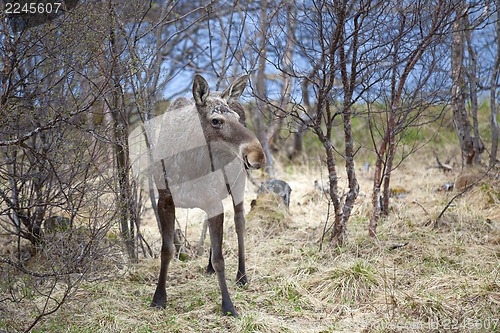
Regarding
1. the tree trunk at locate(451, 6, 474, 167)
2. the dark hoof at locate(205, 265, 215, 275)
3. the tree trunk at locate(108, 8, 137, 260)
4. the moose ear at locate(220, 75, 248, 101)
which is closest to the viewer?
the moose ear at locate(220, 75, 248, 101)

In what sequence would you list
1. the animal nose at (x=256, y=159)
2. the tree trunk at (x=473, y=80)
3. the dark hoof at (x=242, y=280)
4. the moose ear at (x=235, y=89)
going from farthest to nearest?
the tree trunk at (x=473, y=80)
the dark hoof at (x=242, y=280)
the moose ear at (x=235, y=89)
the animal nose at (x=256, y=159)

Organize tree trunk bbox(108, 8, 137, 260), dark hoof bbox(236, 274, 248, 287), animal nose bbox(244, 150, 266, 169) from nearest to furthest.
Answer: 1. animal nose bbox(244, 150, 266, 169)
2. tree trunk bbox(108, 8, 137, 260)
3. dark hoof bbox(236, 274, 248, 287)

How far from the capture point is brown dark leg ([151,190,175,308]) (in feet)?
16.2

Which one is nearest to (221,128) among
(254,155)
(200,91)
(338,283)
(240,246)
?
(200,91)

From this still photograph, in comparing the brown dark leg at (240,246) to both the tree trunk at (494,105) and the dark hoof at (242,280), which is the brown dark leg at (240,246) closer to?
the dark hoof at (242,280)

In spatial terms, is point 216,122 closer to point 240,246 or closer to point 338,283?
point 240,246

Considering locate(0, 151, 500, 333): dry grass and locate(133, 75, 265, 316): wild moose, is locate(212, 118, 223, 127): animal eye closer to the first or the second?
locate(133, 75, 265, 316): wild moose

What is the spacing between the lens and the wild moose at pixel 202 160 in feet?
15.0

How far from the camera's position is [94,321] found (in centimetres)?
455

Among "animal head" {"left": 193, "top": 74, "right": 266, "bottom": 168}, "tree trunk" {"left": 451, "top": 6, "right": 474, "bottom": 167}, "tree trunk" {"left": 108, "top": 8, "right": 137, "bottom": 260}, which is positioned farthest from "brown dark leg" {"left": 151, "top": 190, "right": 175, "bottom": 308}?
"tree trunk" {"left": 451, "top": 6, "right": 474, "bottom": 167}

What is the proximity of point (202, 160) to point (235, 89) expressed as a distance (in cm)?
76

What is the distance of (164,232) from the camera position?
5000 millimetres

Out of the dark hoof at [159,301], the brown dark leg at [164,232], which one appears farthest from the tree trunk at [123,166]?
the dark hoof at [159,301]

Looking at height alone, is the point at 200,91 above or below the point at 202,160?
above
